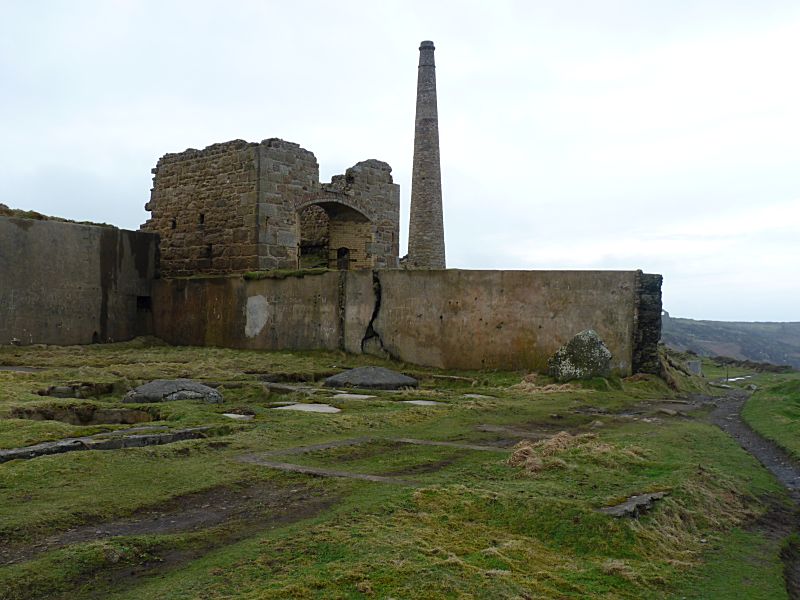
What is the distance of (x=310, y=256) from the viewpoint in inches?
851

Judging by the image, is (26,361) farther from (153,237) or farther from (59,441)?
(59,441)

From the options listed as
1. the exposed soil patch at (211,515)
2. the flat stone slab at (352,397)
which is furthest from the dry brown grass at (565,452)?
the flat stone slab at (352,397)

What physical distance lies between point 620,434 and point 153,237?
15.0 metres

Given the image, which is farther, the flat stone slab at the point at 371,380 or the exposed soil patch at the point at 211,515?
the flat stone slab at the point at 371,380

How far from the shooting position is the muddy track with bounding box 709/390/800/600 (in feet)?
12.7

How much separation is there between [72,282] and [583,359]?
37.6 ft

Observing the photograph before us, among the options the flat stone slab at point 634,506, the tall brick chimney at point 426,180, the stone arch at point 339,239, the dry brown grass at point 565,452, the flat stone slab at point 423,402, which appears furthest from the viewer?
the tall brick chimney at point 426,180

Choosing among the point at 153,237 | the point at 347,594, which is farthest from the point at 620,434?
the point at 153,237

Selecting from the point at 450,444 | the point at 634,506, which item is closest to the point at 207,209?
the point at 450,444

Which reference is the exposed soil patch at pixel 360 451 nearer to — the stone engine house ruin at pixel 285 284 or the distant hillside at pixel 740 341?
the stone engine house ruin at pixel 285 284

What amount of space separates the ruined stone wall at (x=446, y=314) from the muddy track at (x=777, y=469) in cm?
217

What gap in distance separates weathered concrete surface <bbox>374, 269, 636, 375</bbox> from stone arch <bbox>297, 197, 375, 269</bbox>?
677 centimetres

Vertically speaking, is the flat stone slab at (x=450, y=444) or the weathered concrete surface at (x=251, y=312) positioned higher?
the weathered concrete surface at (x=251, y=312)

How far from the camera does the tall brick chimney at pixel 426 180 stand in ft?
111
